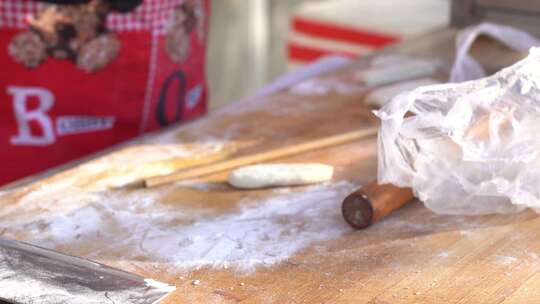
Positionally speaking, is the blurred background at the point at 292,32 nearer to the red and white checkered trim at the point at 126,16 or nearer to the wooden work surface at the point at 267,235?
the red and white checkered trim at the point at 126,16

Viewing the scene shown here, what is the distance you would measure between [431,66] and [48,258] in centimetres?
124

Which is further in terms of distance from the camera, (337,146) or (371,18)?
(371,18)

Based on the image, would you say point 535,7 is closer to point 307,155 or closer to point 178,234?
point 307,155

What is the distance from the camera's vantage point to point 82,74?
213 cm

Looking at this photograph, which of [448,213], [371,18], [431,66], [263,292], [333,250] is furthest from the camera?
[371,18]

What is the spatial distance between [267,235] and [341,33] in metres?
2.14

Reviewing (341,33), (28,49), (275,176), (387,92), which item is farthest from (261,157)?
(341,33)

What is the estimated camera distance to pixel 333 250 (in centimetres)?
138

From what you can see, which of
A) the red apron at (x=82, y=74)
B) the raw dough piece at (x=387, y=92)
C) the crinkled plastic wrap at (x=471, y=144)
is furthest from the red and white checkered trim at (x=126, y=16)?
the crinkled plastic wrap at (x=471, y=144)

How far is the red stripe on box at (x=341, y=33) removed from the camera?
3.36 meters

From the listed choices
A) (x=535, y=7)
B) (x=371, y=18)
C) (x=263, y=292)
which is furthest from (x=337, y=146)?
(x=371, y=18)

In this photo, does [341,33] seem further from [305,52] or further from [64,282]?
[64,282]

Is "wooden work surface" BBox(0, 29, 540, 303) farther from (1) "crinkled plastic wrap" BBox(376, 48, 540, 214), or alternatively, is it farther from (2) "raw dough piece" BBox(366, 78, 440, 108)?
(2) "raw dough piece" BBox(366, 78, 440, 108)

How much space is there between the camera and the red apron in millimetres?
2096
